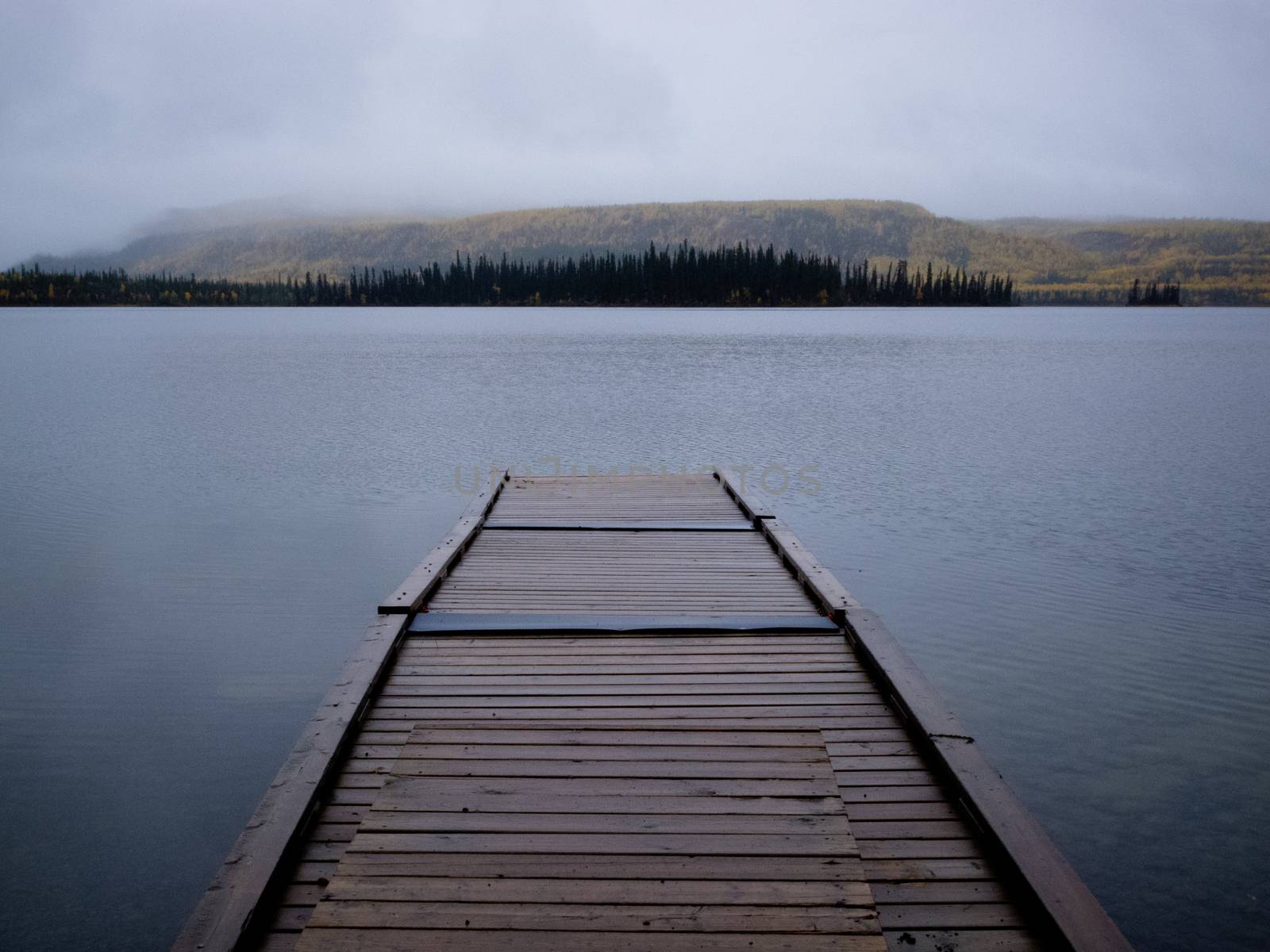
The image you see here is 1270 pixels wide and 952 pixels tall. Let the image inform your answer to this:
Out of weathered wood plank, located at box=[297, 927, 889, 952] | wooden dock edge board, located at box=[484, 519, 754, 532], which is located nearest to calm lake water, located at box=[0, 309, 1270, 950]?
wooden dock edge board, located at box=[484, 519, 754, 532]

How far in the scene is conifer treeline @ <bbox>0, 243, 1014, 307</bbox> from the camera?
145500mm

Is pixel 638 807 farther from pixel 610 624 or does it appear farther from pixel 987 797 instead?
pixel 610 624

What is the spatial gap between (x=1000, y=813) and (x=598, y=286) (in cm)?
15094

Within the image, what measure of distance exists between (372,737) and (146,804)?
1975 mm

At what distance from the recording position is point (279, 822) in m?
3.78

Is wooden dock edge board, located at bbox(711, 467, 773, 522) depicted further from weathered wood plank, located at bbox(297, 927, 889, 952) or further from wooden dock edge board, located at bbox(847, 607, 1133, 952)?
weathered wood plank, located at bbox(297, 927, 889, 952)

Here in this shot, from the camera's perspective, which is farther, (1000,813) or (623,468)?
(623,468)

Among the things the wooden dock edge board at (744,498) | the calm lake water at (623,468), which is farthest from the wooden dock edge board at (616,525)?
the calm lake water at (623,468)

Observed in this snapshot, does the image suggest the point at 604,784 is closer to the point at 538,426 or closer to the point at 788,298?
the point at 538,426

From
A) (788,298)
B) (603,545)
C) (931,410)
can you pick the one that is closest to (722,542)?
(603,545)

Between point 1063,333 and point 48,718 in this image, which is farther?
point 1063,333

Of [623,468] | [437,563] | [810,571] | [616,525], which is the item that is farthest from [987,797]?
[623,468]

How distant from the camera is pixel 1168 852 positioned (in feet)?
16.9

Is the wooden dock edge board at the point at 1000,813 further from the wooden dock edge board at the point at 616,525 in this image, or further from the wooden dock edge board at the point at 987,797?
the wooden dock edge board at the point at 616,525
